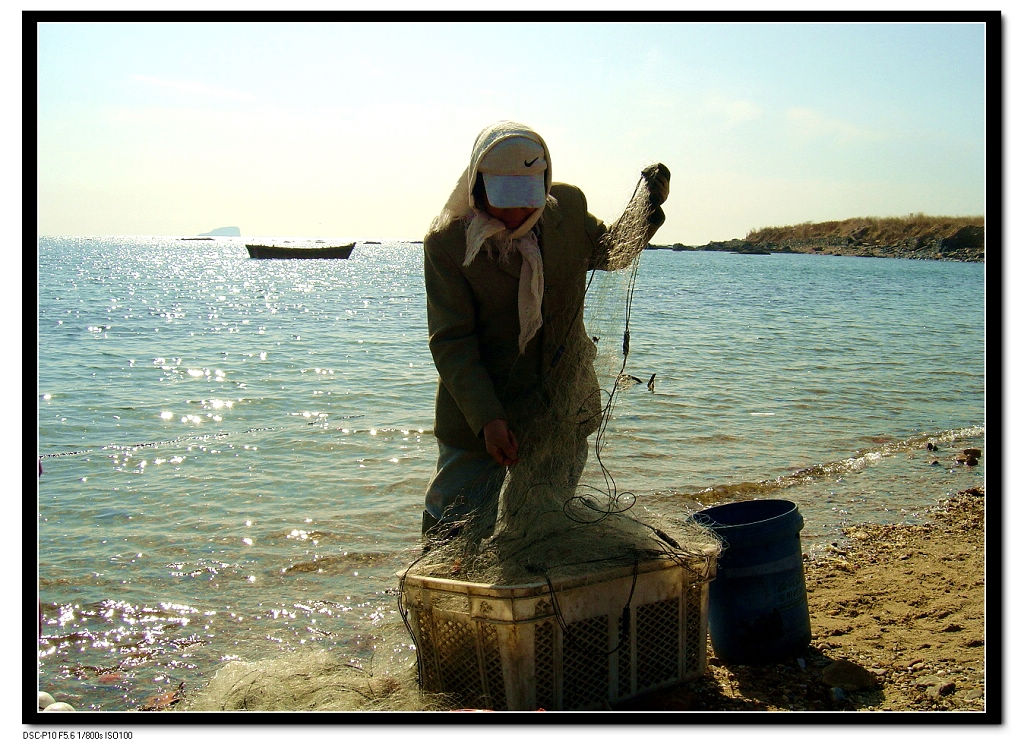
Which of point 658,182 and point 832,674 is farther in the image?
point 832,674

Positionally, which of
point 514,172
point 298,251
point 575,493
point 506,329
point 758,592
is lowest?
point 758,592

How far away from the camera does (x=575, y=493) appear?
323 centimetres

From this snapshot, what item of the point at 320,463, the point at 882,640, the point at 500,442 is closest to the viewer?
the point at 500,442

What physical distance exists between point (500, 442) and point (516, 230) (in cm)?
67

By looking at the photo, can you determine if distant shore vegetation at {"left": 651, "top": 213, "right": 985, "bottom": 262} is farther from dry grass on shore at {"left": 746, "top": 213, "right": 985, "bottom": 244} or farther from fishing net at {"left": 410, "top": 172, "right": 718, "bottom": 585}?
fishing net at {"left": 410, "top": 172, "right": 718, "bottom": 585}

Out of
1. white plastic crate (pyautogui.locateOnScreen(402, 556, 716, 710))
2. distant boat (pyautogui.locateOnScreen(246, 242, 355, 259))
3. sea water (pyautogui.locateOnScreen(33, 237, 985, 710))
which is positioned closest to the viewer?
white plastic crate (pyautogui.locateOnScreen(402, 556, 716, 710))

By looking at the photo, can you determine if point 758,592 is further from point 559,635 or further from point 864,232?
point 864,232

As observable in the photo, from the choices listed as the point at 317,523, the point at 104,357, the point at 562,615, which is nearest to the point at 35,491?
the point at 562,615

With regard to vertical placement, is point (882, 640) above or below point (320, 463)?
below

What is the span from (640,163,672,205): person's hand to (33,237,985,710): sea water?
615 millimetres

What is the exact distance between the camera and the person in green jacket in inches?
114

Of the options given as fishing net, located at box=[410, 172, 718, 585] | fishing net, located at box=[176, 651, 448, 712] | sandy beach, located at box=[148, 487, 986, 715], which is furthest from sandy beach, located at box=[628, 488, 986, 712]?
fishing net, located at box=[176, 651, 448, 712]

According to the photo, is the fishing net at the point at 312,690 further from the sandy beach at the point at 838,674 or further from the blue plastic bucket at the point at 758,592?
the blue plastic bucket at the point at 758,592

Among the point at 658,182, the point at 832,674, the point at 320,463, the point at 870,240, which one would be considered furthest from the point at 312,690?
the point at 870,240
